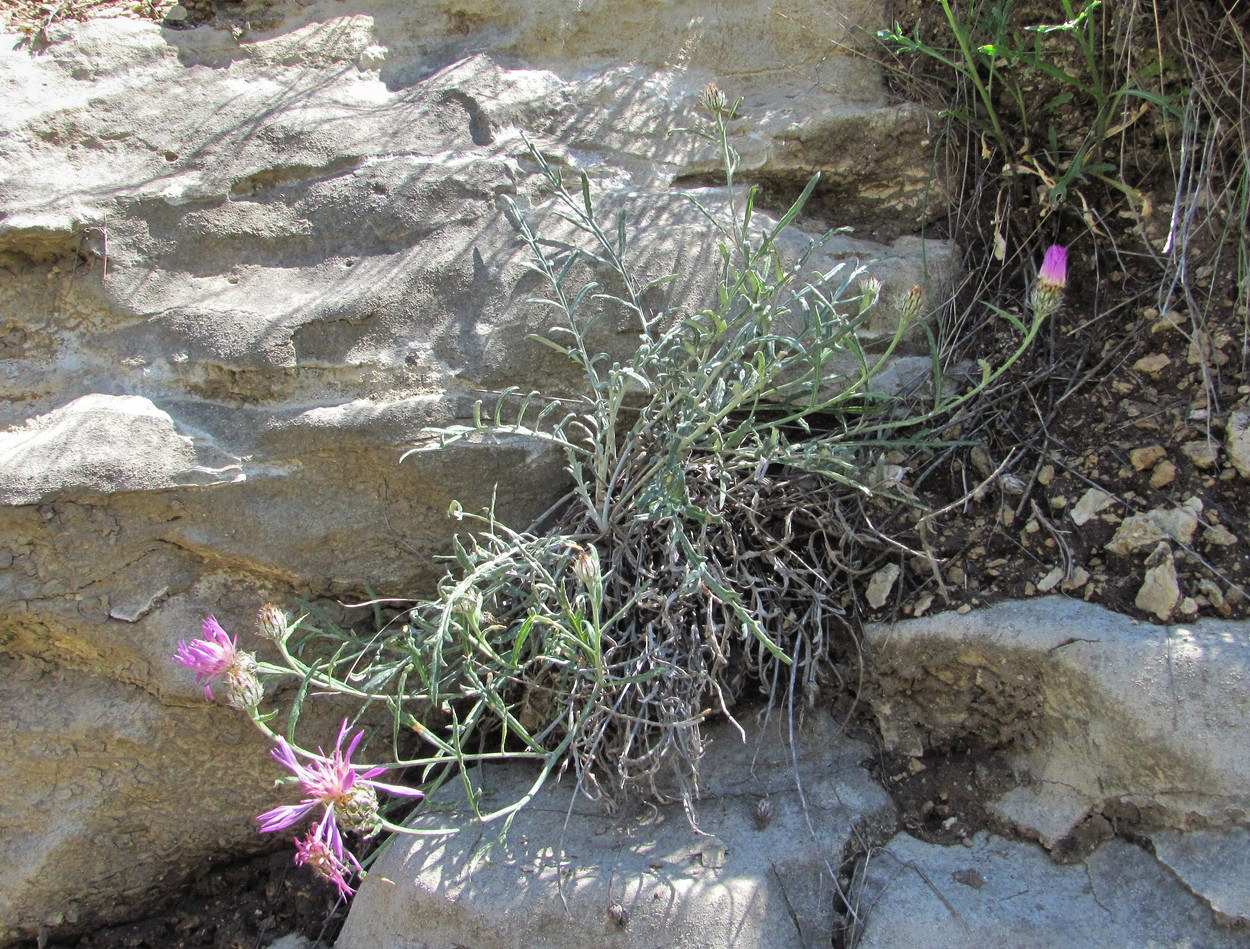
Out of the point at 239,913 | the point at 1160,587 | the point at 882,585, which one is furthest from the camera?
the point at 239,913

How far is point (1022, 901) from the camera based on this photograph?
1.43 m

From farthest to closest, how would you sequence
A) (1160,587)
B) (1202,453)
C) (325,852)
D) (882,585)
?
(882,585)
(1202,453)
(1160,587)
(325,852)

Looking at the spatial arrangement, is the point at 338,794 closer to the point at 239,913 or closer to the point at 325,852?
the point at 325,852

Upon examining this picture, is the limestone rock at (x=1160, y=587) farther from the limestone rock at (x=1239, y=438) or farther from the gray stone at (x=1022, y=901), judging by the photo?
the gray stone at (x=1022, y=901)

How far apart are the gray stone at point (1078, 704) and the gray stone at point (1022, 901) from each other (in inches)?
2.7

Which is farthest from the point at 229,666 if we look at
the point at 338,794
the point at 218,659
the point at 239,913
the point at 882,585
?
the point at 882,585

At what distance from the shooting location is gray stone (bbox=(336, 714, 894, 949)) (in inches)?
58.0

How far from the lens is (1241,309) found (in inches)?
66.6

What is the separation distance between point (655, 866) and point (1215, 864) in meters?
0.82

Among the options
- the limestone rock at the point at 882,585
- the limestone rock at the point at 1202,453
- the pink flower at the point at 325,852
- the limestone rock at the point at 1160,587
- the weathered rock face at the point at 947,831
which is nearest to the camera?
the pink flower at the point at 325,852

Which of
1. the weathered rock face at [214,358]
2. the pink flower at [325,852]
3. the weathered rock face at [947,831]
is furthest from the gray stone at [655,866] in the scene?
the weathered rock face at [214,358]

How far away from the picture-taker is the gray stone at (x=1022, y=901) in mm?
1354

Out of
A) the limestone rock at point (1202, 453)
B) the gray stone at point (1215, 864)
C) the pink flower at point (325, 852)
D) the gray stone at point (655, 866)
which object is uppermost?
the limestone rock at point (1202, 453)

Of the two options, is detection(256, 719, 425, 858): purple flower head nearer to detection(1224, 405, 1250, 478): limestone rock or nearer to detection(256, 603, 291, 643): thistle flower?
detection(256, 603, 291, 643): thistle flower
